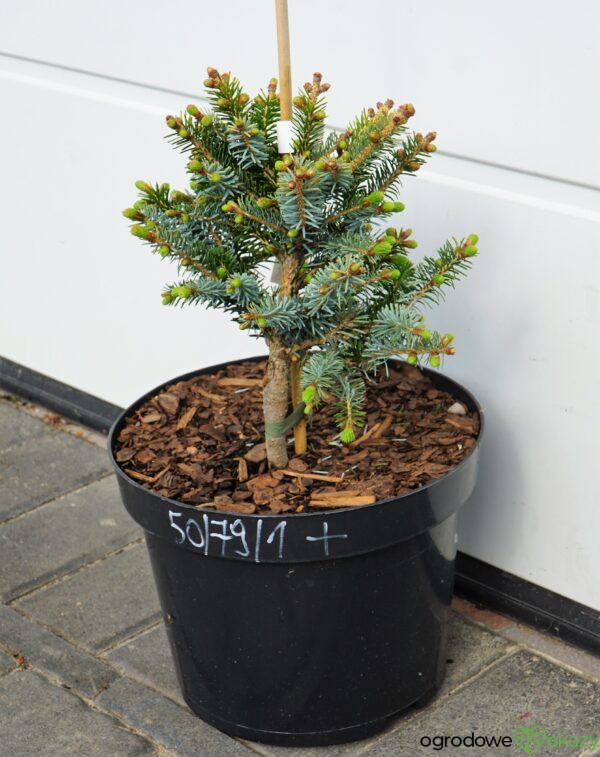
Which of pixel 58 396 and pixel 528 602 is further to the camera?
pixel 58 396

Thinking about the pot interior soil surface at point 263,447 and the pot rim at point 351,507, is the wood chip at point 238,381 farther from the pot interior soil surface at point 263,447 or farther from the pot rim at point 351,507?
the pot rim at point 351,507

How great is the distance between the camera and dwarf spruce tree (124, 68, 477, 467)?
81.4 inches

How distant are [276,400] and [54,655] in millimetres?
986

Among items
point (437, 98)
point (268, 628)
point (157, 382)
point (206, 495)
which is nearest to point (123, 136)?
point (157, 382)

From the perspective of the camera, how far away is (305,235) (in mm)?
2139

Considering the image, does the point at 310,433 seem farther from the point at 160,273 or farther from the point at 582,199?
the point at 160,273

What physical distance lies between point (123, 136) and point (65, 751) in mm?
1844

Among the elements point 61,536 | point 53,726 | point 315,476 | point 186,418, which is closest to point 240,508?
point 315,476

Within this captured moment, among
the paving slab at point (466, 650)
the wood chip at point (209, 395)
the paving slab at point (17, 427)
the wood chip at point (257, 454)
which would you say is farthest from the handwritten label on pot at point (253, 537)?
the paving slab at point (17, 427)

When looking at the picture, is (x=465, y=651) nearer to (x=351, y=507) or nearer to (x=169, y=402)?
Answer: (x=351, y=507)

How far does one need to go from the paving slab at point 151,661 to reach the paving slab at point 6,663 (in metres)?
0.24

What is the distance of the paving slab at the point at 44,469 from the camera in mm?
3492

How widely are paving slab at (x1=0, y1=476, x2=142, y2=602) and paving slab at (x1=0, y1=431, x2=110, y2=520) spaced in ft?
0.20

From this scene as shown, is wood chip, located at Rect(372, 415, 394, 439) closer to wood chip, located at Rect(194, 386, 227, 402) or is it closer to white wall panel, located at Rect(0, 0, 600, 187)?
wood chip, located at Rect(194, 386, 227, 402)
